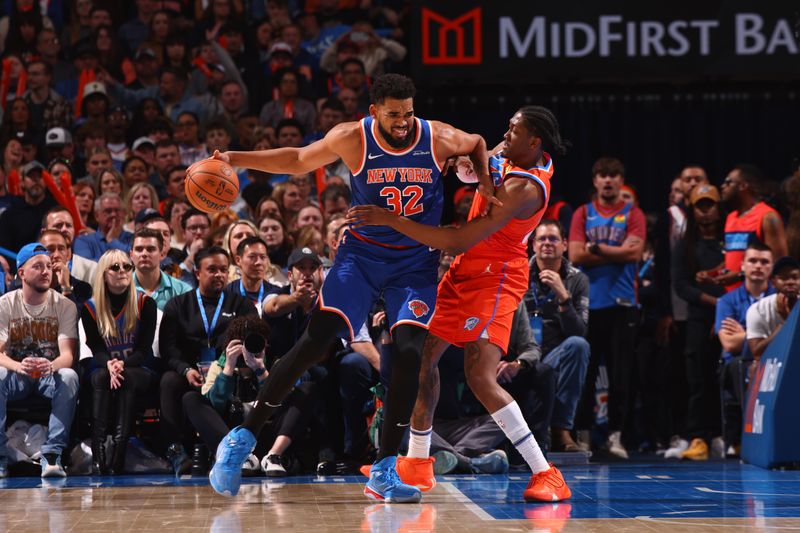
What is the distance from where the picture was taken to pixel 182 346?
7.77m

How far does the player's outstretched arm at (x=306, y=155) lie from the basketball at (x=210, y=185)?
0.08m

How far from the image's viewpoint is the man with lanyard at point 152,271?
26.2 ft

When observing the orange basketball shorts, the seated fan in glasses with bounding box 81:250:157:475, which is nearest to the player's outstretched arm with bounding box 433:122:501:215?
the orange basketball shorts

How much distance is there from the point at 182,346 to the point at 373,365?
4.31ft

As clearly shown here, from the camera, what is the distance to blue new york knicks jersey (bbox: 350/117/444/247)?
18.2ft

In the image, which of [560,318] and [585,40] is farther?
[585,40]

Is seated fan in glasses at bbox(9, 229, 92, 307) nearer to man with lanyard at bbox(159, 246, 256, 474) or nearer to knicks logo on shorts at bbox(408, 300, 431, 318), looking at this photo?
man with lanyard at bbox(159, 246, 256, 474)

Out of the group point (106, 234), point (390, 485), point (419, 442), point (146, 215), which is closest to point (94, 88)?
point (106, 234)

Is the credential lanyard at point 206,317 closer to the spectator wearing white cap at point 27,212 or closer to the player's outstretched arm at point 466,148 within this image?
the spectator wearing white cap at point 27,212

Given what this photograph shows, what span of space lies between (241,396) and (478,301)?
2.22m

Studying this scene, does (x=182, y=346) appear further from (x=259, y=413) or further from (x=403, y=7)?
(x=403, y=7)

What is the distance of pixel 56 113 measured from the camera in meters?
11.2

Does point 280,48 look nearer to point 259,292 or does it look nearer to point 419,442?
point 259,292

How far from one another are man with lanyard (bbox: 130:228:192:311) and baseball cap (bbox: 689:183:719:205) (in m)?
3.92
